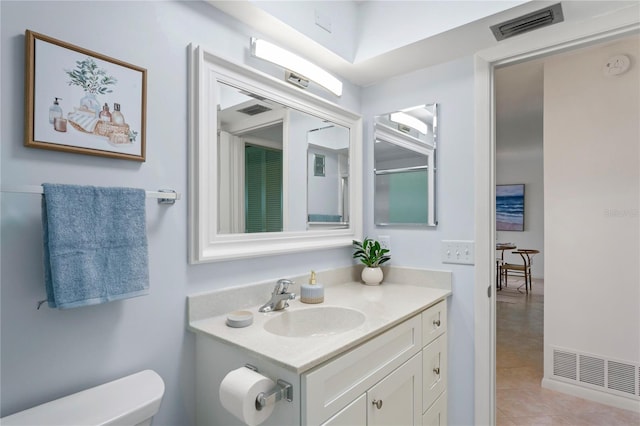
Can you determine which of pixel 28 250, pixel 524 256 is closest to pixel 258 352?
pixel 28 250

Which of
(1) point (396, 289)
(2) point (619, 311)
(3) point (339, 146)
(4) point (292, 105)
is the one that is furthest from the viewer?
(2) point (619, 311)

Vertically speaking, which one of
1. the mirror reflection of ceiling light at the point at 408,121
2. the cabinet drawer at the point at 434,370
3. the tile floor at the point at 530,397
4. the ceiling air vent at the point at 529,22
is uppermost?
the ceiling air vent at the point at 529,22

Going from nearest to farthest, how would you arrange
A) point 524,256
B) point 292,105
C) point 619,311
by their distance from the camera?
point 292,105 → point 619,311 → point 524,256

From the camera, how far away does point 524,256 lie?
6.11 m

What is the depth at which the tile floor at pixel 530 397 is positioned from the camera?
2119 millimetres

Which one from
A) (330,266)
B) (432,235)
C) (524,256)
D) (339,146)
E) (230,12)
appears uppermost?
(230,12)

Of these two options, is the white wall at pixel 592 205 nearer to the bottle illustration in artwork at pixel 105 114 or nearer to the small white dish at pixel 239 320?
the small white dish at pixel 239 320

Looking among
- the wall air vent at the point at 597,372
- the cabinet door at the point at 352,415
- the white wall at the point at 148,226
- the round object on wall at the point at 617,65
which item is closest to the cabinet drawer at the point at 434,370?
the cabinet door at the point at 352,415

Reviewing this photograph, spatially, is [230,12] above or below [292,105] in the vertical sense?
above

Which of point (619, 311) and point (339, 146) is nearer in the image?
point (339, 146)

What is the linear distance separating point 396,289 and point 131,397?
1.33 m

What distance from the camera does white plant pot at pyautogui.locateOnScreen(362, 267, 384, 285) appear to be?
6.37 feet

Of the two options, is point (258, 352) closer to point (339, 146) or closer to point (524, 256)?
point (339, 146)

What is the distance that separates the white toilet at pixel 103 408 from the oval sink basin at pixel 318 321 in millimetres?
530
